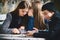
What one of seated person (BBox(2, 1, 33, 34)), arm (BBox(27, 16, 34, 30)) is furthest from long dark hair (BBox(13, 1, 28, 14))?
arm (BBox(27, 16, 34, 30))

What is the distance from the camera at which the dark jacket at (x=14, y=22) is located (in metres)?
1.53

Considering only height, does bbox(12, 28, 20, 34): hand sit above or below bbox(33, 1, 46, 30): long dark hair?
below

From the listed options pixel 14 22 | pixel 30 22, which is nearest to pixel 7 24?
pixel 14 22

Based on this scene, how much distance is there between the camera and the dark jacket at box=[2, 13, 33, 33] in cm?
153

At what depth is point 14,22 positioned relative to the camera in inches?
61.7

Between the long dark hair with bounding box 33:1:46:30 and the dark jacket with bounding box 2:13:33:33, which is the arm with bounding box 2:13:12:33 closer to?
the dark jacket with bounding box 2:13:33:33

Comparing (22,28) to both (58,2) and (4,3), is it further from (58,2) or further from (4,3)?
(58,2)

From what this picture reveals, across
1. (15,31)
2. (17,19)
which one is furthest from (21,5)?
(15,31)

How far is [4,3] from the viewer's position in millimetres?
1584

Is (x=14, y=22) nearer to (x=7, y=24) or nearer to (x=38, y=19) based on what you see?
(x=7, y=24)

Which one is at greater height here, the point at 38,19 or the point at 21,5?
the point at 21,5

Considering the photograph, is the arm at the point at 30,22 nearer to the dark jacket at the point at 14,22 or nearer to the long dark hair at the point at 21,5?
the dark jacket at the point at 14,22

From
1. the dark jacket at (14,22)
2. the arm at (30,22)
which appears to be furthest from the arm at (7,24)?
the arm at (30,22)

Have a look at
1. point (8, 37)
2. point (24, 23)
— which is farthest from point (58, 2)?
point (24, 23)
